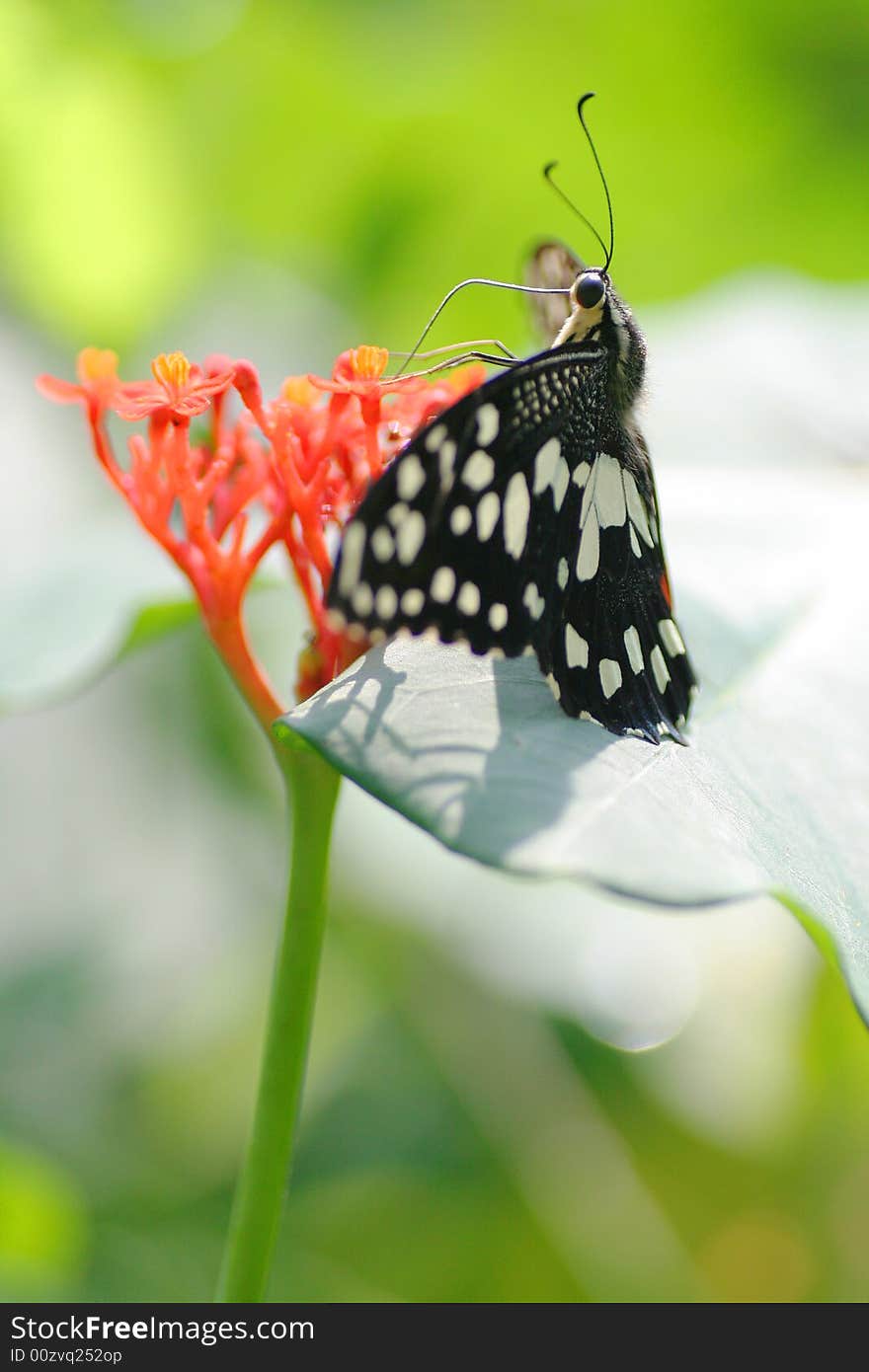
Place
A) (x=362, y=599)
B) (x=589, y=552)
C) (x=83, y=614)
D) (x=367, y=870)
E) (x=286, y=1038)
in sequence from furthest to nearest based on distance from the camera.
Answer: (x=367, y=870)
(x=83, y=614)
(x=589, y=552)
(x=286, y=1038)
(x=362, y=599)

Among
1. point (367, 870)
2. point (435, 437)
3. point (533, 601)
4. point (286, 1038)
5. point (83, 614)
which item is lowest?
point (367, 870)

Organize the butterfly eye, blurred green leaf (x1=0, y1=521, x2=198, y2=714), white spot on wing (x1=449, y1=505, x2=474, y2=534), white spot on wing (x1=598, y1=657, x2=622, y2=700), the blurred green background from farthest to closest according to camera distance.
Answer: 1. the blurred green background
2. blurred green leaf (x1=0, y1=521, x2=198, y2=714)
3. the butterfly eye
4. white spot on wing (x1=598, y1=657, x2=622, y2=700)
5. white spot on wing (x1=449, y1=505, x2=474, y2=534)

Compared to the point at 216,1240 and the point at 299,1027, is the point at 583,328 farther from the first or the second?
the point at 216,1240

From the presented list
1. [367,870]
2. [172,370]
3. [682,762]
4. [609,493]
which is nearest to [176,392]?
[172,370]

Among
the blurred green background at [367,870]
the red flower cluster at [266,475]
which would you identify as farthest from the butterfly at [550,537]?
the blurred green background at [367,870]

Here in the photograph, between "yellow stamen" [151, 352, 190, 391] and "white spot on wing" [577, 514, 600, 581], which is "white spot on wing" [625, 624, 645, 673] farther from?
"yellow stamen" [151, 352, 190, 391]

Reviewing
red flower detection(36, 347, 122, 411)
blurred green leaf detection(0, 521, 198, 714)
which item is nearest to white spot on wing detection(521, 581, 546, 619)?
red flower detection(36, 347, 122, 411)

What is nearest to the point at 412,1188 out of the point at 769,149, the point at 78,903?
the point at 78,903

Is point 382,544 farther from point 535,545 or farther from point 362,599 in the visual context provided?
point 535,545

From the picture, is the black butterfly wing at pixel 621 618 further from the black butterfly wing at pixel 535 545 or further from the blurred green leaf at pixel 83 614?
the blurred green leaf at pixel 83 614
